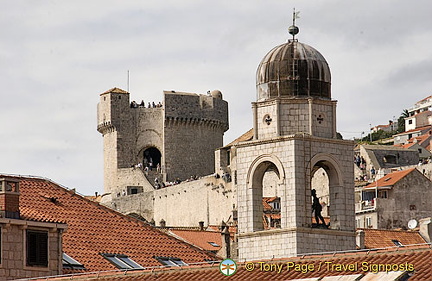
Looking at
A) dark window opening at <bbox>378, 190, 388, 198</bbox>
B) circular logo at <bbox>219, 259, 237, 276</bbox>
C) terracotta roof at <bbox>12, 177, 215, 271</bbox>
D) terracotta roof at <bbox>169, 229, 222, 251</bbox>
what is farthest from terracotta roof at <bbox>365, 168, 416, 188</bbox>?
circular logo at <bbox>219, 259, 237, 276</bbox>

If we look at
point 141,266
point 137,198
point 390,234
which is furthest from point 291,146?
point 137,198

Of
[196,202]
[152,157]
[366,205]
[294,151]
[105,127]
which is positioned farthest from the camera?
[105,127]

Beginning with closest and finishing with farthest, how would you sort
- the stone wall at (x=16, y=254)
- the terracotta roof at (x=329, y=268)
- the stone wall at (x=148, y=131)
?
the terracotta roof at (x=329, y=268)
the stone wall at (x=16, y=254)
the stone wall at (x=148, y=131)

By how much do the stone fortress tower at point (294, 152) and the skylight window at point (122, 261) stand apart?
289 cm

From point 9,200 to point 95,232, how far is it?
515 cm

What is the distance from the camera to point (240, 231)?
41.1 m

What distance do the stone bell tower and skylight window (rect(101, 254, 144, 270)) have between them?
2.91 m

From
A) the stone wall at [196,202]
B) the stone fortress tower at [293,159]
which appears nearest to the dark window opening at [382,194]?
the stone wall at [196,202]

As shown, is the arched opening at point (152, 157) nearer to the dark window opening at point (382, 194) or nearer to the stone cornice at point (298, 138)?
the dark window opening at point (382, 194)

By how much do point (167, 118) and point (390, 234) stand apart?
7252cm

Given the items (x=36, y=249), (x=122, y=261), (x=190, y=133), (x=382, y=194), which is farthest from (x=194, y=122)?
(x=36, y=249)

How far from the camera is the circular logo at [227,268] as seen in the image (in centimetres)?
3142

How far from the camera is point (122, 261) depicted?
Answer: 139 ft

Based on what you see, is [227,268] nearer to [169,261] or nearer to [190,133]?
[169,261]
